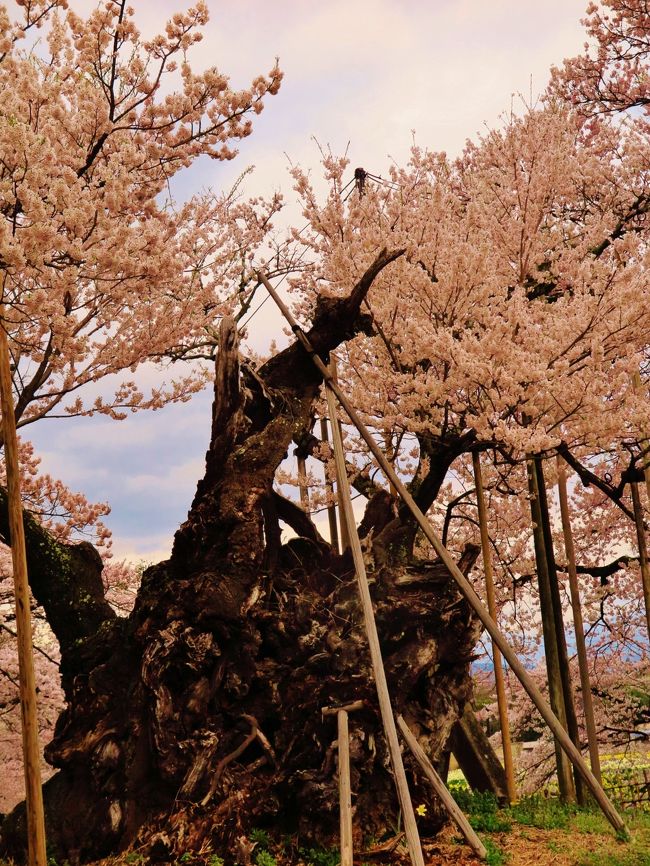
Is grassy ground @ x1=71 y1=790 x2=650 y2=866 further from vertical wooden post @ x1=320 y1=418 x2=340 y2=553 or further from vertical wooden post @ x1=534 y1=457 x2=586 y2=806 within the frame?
vertical wooden post @ x1=320 y1=418 x2=340 y2=553

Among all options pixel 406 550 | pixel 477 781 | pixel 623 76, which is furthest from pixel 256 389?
pixel 623 76

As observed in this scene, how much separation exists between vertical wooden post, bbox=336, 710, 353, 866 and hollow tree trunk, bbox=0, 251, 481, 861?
613 mm

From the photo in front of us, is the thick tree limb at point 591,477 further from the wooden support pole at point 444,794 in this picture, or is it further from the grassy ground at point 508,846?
the wooden support pole at point 444,794

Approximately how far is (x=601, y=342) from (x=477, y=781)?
16.7ft

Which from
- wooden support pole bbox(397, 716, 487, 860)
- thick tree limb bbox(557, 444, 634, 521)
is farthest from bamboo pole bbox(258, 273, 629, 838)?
thick tree limb bbox(557, 444, 634, 521)

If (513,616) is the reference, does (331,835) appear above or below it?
below

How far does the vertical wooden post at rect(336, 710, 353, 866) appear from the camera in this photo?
190 inches

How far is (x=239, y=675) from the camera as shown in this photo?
6.21m

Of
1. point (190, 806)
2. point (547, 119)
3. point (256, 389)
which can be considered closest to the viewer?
point (190, 806)

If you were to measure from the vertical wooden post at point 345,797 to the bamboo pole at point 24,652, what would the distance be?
175cm

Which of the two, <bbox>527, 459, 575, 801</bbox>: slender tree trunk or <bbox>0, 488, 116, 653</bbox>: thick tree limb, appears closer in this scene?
<bbox>0, 488, 116, 653</bbox>: thick tree limb

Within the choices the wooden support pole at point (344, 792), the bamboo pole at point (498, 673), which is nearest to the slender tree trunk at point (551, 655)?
the bamboo pole at point (498, 673)

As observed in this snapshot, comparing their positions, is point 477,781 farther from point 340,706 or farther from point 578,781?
point 340,706

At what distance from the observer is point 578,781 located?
849cm
